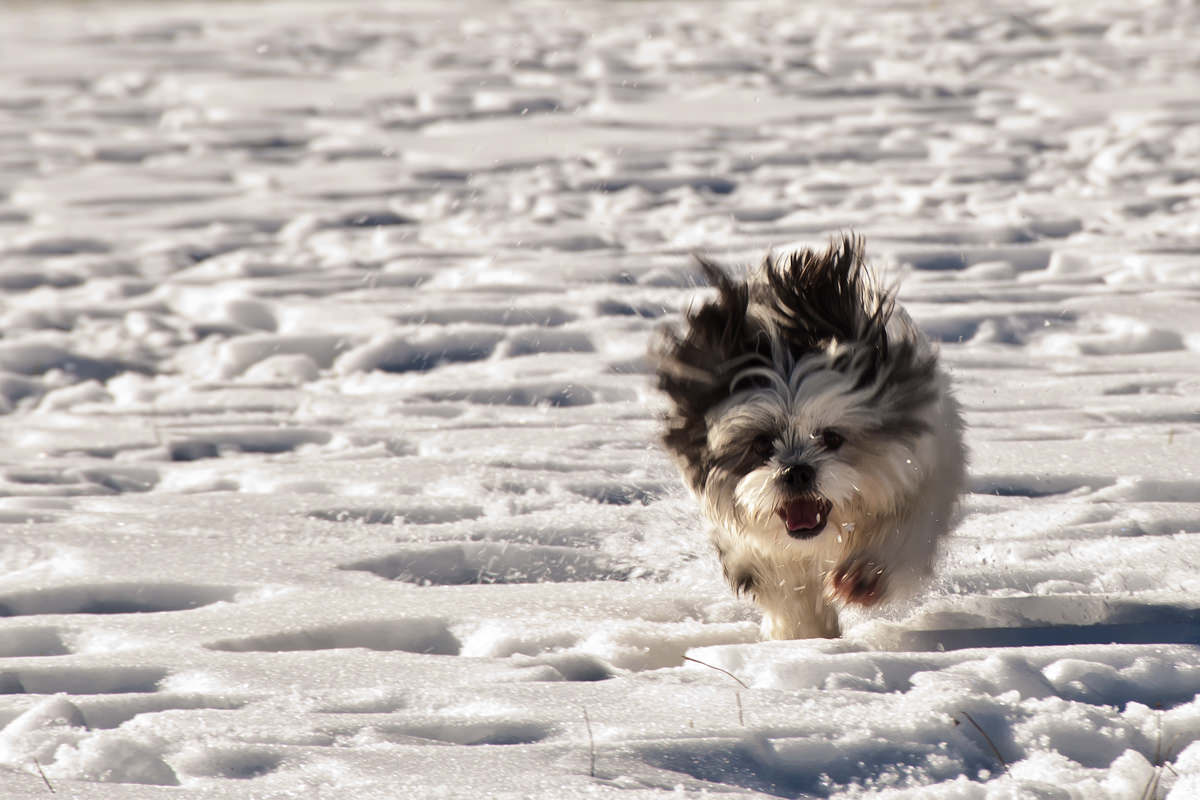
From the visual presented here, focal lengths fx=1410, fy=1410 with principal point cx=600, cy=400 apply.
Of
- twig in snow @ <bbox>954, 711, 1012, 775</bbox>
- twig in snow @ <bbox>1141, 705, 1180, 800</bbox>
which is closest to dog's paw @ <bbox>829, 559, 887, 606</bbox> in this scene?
twig in snow @ <bbox>954, 711, 1012, 775</bbox>

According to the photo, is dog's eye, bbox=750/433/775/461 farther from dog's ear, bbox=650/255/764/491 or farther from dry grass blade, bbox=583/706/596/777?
dry grass blade, bbox=583/706/596/777

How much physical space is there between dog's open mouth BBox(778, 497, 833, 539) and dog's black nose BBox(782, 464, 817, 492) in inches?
1.8

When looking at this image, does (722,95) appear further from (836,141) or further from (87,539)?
(87,539)

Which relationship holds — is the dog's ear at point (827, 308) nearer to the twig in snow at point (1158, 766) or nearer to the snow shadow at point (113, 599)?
the twig in snow at point (1158, 766)

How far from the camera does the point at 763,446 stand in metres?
3.15

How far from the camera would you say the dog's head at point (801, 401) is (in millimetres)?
3117

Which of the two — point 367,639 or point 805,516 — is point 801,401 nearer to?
point 805,516

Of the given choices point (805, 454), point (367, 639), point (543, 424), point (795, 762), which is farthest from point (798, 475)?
point (543, 424)

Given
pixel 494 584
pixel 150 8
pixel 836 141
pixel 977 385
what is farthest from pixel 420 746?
pixel 150 8

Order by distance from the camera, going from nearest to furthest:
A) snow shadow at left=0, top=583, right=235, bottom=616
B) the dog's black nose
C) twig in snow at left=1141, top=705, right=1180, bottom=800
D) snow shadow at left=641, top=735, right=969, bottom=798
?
twig in snow at left=1141, top=705, right=1180, bottom=800, snow shadow at left=641, top=735, right=969, bottom=798, the dog's black nose, snow shadow at left=0, top=583, right=235, bottom=616

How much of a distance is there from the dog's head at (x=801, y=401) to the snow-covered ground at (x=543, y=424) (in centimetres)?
35

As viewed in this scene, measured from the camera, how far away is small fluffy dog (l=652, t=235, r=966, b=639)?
3125 millimetres

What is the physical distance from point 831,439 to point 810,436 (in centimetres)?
5

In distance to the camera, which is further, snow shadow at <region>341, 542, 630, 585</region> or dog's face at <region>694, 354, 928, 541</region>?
snow shadow at <region>341, 542, 630, 585</region>
